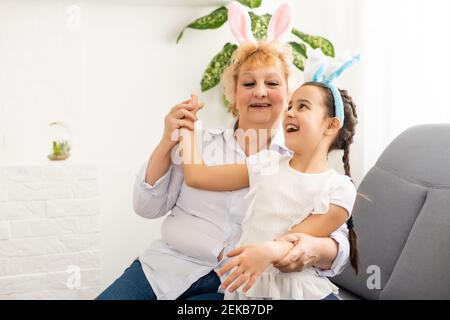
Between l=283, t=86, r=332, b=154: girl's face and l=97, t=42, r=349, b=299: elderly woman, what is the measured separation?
6.3 inches

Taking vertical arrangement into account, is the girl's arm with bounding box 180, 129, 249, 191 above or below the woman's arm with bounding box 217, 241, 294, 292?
above

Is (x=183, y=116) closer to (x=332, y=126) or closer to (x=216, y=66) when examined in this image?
(x=332, y=126)

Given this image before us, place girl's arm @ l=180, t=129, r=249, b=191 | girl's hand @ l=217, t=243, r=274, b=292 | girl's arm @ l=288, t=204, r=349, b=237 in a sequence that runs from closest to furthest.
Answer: girl's hand @ l=217, t=243, r=274, b=292
girl's arm @ l=288, t=204, r=349, b=237
girl's arm @ l=180, t=129, r=249, b=191

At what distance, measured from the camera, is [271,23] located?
130cm

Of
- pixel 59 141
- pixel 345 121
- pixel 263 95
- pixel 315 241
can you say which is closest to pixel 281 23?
pixel 263 95

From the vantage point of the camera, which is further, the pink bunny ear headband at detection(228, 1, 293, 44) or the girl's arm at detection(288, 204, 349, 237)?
the pink bunny ear headband at detection(228, 1, 293, 44)

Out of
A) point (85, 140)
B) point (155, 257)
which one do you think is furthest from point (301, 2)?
point (155, 257)

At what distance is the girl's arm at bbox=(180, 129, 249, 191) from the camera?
3.70ft

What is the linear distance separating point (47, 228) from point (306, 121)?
4.69 feet

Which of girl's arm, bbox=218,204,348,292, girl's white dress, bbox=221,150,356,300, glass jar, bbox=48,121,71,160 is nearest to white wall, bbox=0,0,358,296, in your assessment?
glass jar, bbox=48,121,71,160

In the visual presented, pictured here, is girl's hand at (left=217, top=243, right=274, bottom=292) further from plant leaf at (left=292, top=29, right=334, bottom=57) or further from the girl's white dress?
plant leaf at (left=292, top=29, right=334, bottom=57)

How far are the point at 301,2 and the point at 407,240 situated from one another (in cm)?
127

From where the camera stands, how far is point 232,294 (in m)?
1.12

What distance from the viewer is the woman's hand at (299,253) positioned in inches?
37.1
